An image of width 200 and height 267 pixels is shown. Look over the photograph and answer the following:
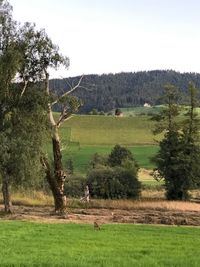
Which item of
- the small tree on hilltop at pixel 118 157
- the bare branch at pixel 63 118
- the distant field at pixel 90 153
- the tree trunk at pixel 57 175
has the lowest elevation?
the distant field at pixel 90 153

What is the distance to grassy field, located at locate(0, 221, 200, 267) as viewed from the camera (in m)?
14.3

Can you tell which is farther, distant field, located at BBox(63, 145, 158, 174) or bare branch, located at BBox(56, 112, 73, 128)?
distant field, located at BBox(63, 145, 158, 174)

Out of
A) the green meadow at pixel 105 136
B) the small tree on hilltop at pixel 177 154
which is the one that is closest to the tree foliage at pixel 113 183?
the small tree on hilltop at pixel 177 154

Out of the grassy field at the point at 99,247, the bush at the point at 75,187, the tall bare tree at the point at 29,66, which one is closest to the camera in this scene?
the grassy field at the point at 99,247

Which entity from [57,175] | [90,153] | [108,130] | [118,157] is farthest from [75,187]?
[108,130]

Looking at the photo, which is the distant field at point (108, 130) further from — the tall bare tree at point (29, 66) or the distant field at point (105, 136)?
the tall bare tree at point (29, 66)

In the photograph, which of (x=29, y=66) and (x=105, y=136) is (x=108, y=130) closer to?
(x=105, y=136)

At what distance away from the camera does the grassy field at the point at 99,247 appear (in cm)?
1430

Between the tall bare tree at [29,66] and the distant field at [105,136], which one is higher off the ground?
the tall bare tree at [29,66]

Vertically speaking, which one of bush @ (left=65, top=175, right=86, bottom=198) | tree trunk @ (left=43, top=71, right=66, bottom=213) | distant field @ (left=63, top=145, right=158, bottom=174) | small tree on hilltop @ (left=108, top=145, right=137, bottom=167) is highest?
tree trunk @ (left=43, top=71, right=66, bottom=213)

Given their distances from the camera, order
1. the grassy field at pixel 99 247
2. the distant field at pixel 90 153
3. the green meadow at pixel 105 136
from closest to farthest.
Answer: the grassy field at pixel 99 247 → the distant field at pixel 90 153 → the green meadow at pixel 105 136

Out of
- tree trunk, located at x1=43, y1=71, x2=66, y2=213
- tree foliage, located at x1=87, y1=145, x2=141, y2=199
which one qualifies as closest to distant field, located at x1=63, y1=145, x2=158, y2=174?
tree foliage, located at x1=87, y1=145, x2=141, y2=199

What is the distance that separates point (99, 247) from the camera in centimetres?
1820

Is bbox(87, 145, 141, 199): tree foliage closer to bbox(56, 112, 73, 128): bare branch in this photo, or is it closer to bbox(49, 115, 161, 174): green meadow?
bbox(56, 112, 73, 128): bare branch
